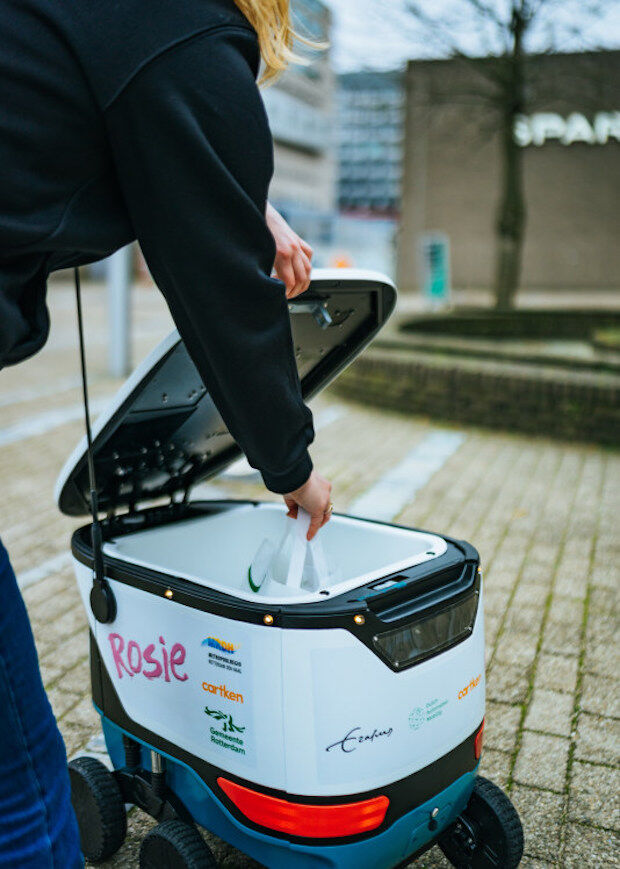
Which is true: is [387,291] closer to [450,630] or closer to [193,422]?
[193,422]

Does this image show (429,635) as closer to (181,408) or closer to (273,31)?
(181,408)

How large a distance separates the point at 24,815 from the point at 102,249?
78 cm

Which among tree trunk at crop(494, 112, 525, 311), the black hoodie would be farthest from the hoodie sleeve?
tree trunk at crop(494, 112, 525, 311)

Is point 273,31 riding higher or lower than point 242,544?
higher

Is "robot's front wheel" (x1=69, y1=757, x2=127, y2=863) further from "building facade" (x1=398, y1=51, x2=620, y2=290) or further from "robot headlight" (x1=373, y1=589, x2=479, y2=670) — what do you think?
"building facade" (x1=398, y1=51, x2=620, y2=290)

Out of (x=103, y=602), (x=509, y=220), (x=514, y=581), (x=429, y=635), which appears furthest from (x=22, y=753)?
(x=509, y=220)

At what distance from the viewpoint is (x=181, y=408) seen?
71.7 inches

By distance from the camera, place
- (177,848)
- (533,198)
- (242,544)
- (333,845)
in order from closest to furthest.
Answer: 1. (333,845)
2. (177,848)
3. (242,544)
4. (533,198)

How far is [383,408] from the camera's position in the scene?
24.3 ft

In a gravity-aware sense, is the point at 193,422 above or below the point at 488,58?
below

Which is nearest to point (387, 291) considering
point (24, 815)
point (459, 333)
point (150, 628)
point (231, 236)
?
point (231, 236)

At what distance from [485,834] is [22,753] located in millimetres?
1040

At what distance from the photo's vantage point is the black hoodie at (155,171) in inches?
41.1

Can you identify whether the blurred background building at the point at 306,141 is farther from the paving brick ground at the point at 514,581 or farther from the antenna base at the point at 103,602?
the antenna base at the point at 103,602
